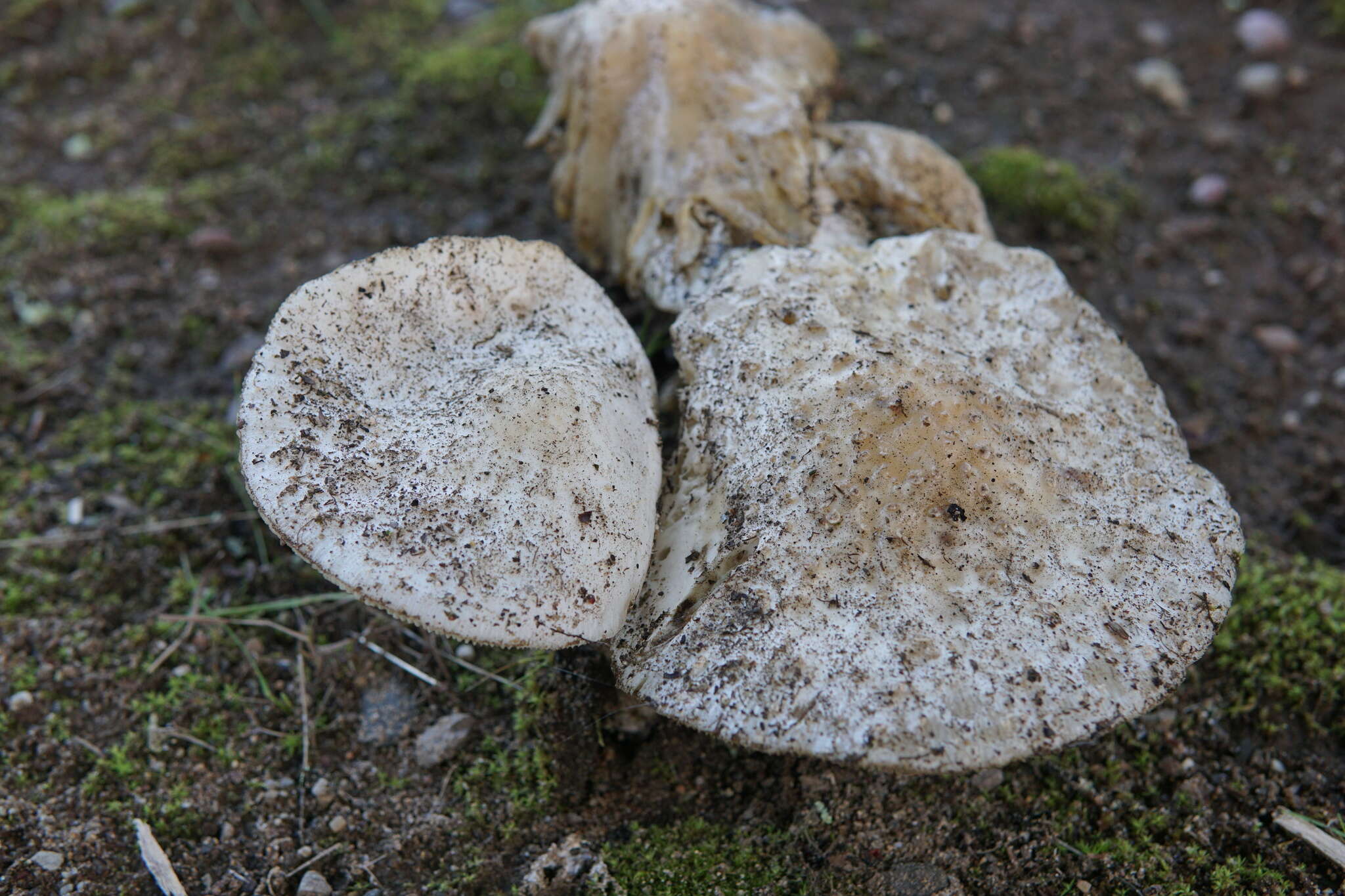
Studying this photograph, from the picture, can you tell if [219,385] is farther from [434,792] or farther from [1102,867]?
[1102,867]

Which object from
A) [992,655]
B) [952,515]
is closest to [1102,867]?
[992,655]

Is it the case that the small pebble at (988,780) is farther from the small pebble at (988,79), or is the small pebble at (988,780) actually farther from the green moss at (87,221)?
the green moss at (87,221)

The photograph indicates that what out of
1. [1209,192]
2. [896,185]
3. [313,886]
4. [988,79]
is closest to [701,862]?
[313,886]

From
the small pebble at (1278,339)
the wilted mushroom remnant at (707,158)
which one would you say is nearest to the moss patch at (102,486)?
the wilted mushroom remnant at (707,158)

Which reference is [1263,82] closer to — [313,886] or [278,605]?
[278,605]

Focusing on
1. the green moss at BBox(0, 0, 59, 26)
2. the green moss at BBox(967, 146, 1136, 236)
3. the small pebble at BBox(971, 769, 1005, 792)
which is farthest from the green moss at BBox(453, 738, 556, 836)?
the green moss at BBox(0, 0, 59, 26)
